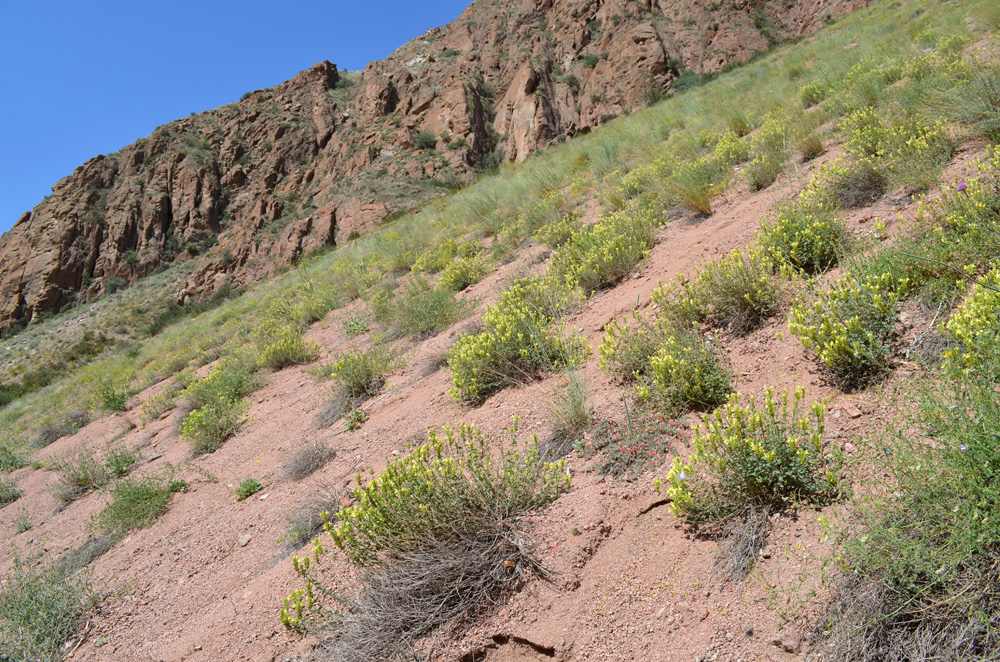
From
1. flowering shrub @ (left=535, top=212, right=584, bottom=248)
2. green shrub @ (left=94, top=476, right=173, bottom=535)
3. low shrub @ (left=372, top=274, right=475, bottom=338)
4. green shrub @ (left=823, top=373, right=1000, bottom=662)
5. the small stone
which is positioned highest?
flowering shrub @ (left=535, top=212, right=584, bottom=248)

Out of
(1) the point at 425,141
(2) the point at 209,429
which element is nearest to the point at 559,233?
(2) the point at 209,429

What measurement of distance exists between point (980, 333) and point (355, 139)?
36676 mm

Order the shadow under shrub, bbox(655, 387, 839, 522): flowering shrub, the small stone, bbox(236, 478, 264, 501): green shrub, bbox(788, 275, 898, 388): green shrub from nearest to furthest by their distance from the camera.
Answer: the small stone < bbox(655, 387, 839, 522): flowering shrub < the shadow under shrub < bbox(788, 275, 898, 388): green shrub < bbox(236, 478, 264, 501): green shrub

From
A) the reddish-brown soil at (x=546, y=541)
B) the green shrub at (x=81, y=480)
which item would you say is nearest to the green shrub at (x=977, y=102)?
the reddish-brown soil at (x=546, y=541)

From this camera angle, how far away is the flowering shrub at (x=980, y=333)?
5.37 feet

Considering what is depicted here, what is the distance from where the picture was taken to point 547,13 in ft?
119

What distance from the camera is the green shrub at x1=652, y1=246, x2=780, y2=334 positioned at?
3171mm

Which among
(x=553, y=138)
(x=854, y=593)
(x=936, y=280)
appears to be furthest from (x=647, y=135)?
(x=553, y=138)

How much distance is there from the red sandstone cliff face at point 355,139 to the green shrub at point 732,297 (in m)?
24.0

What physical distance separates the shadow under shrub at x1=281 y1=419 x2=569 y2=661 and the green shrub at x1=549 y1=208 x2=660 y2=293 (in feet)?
8.52

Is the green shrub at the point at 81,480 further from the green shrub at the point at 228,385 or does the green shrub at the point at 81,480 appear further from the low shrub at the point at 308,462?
the low shrub at the point at 308,462

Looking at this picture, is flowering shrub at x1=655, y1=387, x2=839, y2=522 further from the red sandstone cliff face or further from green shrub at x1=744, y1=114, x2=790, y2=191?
the red sandstone cliff face

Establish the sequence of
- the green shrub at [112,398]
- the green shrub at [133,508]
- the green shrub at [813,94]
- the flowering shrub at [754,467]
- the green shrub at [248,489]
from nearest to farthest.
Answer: the flowering shrub at [754,467]
the green shrub at [248,489]
the green shrub at [133,508]
the green shrub at [813,94]
the green shrub at [112,398]

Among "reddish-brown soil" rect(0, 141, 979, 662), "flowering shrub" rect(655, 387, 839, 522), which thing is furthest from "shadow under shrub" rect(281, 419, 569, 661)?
"flowering shrub" rect(655, 387, 839, 522)
